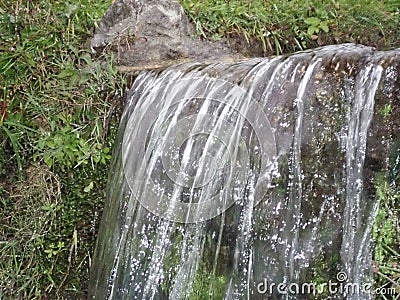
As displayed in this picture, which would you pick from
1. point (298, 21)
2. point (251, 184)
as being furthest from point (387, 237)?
point (298, 21)

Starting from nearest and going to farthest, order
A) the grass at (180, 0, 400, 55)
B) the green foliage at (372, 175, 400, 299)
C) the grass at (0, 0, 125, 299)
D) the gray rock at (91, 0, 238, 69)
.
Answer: the green foliage at (372, 175, 400, 299) → the grass at (0, 0, 125, 299) → the gray rock at (91, 0, 238, 69) → the grass at (180, 0, 400, 55)

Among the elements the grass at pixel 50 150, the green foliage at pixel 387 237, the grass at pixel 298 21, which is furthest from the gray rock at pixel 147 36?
the green foliage at pixel 387 237

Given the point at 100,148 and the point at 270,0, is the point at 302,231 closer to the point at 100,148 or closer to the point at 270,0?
the point at 100,148

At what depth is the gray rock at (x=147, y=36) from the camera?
298cm

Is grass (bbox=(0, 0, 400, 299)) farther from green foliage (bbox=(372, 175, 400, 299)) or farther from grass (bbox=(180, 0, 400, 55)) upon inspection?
green foliage (bbox=(372, 175, 400, 299))

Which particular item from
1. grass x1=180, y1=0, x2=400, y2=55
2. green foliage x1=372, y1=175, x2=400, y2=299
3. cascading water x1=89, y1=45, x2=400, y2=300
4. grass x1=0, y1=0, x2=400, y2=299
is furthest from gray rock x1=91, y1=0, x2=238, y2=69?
green foliage x1=372, y1=175, x2=400, y2=299

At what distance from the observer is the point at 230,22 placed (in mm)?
3389

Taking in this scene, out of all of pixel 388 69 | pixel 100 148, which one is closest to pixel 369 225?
pixel 388 69

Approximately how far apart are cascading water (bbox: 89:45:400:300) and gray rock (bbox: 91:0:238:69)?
1.73ft

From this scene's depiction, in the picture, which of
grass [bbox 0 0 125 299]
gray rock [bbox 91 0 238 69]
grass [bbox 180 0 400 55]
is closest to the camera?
grass [bbox 0 0 125 299]

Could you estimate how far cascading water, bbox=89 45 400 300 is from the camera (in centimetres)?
194

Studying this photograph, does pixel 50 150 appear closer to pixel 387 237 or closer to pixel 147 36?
pixel 147 36

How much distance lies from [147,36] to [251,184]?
53.0 inches

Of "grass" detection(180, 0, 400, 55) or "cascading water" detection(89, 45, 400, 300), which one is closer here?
"cascading water" detection(89, 45, 400, 300)
